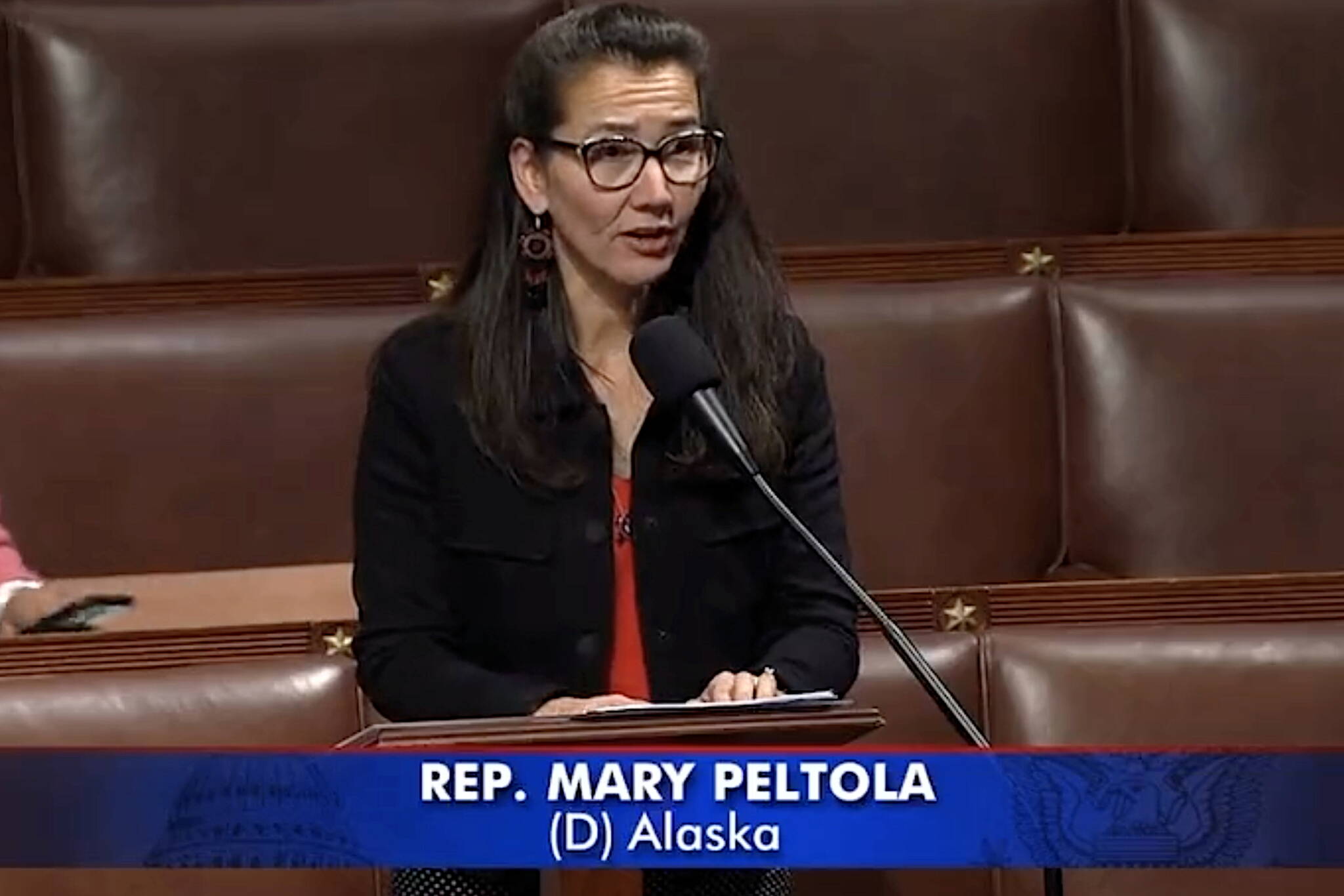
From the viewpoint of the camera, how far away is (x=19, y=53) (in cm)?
113

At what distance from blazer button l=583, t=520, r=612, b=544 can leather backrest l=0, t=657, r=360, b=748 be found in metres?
0.09

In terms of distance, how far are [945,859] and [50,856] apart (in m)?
0.19

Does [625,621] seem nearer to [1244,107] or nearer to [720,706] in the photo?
[720,706]

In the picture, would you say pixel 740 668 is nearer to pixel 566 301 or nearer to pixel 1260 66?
pixel 566 301

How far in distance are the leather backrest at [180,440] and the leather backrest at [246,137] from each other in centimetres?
11

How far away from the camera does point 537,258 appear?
84 cm

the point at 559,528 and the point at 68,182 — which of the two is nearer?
the point at 559,528

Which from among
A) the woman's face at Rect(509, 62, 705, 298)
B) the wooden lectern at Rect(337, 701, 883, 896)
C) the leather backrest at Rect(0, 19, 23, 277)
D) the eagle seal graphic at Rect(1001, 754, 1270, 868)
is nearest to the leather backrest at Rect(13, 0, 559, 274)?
the leather backrest at Rect(0, 19, 23, 277)

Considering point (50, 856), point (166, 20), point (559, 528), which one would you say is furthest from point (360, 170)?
point (50, 856)

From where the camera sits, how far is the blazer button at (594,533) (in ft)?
2.66

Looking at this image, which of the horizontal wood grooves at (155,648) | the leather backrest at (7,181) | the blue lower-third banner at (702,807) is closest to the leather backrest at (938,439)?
the horizontal wood grooves at (155,648)

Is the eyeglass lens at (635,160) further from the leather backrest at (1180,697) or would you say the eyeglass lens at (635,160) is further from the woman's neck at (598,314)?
the leather backrest at (1180,697)

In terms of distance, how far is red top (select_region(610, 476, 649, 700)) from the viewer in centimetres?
82

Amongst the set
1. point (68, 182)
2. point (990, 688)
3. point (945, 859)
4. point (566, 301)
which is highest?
point (68, 182)
